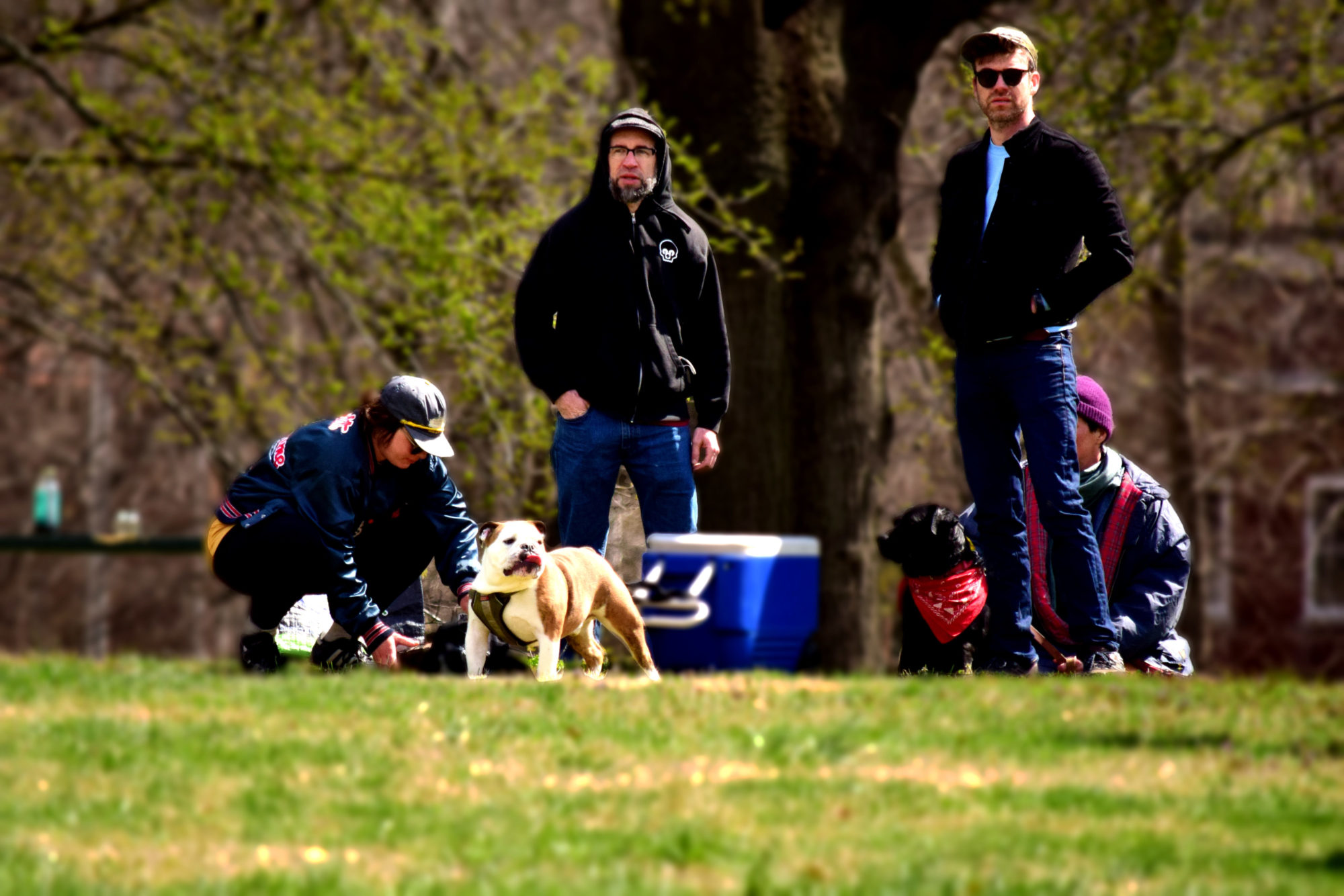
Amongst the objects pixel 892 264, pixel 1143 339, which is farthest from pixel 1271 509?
pixel 892 264

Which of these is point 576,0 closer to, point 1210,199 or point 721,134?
point 1210,199

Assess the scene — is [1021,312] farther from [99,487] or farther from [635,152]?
[99,487]

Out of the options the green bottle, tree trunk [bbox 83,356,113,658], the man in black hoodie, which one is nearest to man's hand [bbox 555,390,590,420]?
the man in black hoodie

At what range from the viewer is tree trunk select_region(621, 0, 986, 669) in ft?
39.8

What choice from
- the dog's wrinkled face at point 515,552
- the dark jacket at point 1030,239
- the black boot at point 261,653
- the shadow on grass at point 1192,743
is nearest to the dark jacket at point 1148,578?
the dark jacket at point 1030,239

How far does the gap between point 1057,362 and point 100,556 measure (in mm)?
19917

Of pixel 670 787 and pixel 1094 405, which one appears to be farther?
pixel 1094 405

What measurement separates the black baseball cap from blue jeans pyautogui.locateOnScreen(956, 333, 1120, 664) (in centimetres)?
220

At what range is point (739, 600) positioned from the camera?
804 centimetres

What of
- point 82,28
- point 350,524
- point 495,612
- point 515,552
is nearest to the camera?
point 515,552

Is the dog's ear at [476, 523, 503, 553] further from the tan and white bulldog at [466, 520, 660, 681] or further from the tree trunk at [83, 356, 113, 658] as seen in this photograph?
the tree trunk at [83, 356, 113, 658]

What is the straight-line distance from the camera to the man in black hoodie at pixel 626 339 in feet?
25.5

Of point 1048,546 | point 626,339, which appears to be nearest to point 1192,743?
point 1048,546

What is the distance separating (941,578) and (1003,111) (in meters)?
2.02
